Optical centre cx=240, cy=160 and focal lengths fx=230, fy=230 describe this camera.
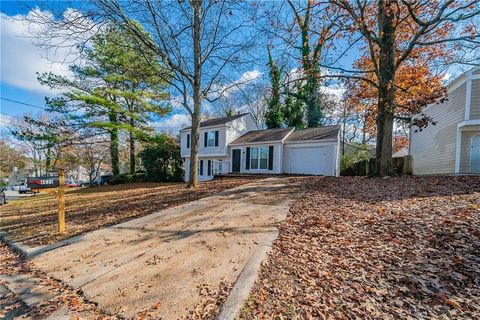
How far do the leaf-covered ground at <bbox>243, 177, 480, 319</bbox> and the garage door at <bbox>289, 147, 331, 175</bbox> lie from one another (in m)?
10.2

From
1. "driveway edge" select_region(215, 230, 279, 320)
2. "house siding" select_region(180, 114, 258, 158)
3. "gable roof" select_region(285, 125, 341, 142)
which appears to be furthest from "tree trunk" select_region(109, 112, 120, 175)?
"driveway edge" select_region(215, 230, 279, 320)

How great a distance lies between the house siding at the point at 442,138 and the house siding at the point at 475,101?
1.23 ft

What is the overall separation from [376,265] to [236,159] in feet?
54.6

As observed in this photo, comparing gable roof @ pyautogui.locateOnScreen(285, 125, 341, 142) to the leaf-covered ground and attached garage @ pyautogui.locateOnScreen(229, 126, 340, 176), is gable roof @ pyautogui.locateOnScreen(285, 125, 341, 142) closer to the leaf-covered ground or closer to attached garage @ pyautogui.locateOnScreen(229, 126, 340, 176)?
attached garage @ pyautogui.locateOnScreen(229, 126, 340, 176)

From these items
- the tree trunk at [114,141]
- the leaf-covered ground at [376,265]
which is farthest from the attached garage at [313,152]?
the tree trunk at [114,141]

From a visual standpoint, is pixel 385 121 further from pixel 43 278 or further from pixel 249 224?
pixel 43 278

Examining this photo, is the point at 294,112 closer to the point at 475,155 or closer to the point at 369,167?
the point at 369,167

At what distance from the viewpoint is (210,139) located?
68.7ft

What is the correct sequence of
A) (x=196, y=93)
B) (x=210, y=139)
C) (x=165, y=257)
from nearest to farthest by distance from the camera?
1. (x=165, y=257)
2. (x=196, y=93)
3. (x=210, y=139)

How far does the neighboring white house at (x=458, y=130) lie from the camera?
10.0m

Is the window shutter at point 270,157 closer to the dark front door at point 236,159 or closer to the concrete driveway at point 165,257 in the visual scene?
the dark front door at point 236,159

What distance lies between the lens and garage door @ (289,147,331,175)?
15734mm

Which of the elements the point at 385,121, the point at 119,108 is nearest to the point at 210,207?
the point at 385,121

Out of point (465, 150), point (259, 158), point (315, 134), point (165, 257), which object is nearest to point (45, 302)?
point (165, 257)
